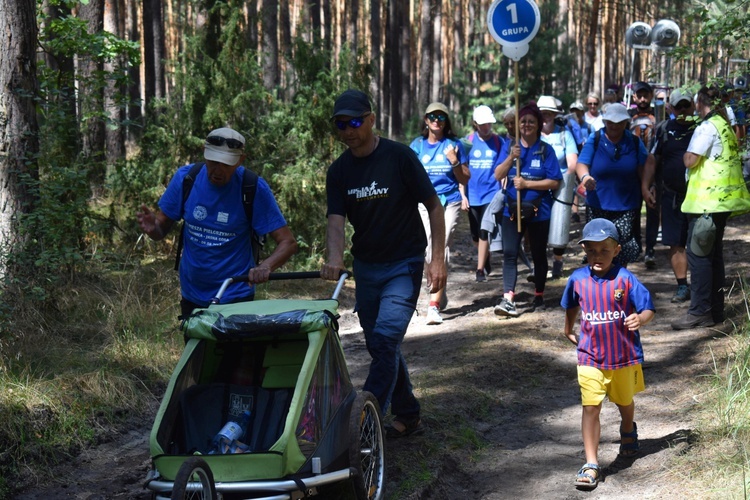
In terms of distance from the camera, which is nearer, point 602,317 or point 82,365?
point 602,317

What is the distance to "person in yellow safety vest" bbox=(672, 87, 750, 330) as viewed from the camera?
8430 mm

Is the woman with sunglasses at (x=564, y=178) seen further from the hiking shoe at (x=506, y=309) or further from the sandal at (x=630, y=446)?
the sandal at (x=630, y=446)

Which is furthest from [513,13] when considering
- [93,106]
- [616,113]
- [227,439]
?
[227,439]

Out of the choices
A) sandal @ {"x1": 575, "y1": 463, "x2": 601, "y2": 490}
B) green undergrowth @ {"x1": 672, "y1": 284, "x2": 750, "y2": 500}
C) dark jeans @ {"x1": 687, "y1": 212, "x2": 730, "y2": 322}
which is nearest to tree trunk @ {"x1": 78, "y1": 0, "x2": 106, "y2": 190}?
dark jeans @ {"x1": 687, "y1": 212, "x2": 730, "y2": 322}

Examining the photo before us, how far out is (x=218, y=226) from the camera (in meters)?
5.86

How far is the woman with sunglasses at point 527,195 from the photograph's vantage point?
990cm

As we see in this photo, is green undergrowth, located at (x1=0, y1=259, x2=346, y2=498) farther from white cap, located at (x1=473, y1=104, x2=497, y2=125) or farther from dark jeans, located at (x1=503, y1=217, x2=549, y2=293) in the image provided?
white cap, located at (x1=473, y1=104, x2=497, y2=125)

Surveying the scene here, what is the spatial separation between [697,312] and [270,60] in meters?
13.0

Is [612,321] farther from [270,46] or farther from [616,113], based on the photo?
[270,46]

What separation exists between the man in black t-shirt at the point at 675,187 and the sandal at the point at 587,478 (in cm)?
480

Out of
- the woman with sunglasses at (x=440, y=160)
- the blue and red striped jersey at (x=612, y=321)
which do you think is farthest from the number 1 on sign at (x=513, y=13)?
the blue and red striped jersey at (x=612, y=321)

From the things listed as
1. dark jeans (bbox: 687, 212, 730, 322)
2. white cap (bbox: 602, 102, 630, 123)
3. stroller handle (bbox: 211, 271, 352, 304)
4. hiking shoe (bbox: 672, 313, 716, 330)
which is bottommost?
hiking shoe (bbox: 672, 313, 716, 330)

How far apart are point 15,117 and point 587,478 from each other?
556cm

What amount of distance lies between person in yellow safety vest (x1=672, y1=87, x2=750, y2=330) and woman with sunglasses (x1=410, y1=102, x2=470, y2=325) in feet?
7.71
